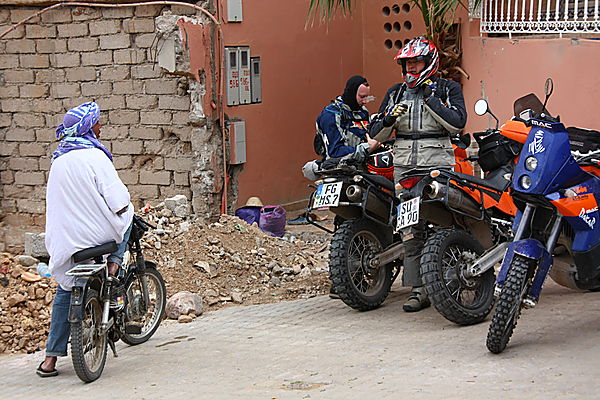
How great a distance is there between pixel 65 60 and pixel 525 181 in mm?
7256

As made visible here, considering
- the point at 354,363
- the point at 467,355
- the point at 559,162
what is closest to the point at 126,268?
the point at 354,363

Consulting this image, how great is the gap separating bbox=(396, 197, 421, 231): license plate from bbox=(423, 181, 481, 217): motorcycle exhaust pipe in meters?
0.12

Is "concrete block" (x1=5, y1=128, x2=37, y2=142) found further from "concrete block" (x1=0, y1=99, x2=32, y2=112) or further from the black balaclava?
the black balaclava

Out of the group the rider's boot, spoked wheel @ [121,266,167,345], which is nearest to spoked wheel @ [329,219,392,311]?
the rider's boot

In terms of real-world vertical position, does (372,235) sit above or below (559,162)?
below

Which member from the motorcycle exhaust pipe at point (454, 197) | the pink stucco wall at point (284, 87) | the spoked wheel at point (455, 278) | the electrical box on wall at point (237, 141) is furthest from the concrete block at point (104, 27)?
the spoked wheel at point (455, 278)

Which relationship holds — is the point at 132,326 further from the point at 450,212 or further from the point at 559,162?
the point at 559,162

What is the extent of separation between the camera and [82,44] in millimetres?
11266

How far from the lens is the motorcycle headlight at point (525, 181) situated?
5703mm

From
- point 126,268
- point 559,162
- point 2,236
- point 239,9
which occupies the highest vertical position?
point 239,9

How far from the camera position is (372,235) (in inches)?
291

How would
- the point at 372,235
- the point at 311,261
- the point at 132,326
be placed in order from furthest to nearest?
the point at 311,261
the point at 372,235
the point at 132,326

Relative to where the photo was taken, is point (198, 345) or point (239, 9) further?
point (239, 9)

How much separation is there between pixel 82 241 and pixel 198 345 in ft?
4.05
